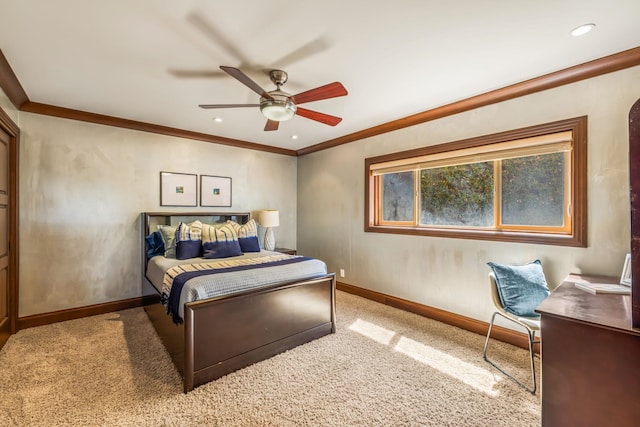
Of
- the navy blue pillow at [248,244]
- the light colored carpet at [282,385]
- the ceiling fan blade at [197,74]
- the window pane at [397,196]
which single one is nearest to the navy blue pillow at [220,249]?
the navy blue pillow at [248,244]

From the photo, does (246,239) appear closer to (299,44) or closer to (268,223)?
(268,223)

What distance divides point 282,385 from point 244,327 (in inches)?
21.2

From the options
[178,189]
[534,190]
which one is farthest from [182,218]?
[534,190]

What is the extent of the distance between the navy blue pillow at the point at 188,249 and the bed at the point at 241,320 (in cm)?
12

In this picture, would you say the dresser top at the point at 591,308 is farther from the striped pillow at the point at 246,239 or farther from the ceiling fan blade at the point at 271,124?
the striped pillow at the point at 246,239

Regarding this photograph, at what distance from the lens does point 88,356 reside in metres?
2.53

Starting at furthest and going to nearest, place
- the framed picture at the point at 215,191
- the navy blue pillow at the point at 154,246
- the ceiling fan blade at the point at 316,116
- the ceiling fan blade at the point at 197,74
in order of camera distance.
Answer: the framed picture at the point at 215,191, the navy blue pillow at the point at 154,246, the ceiling fan blade at the point at 316,116, the ceiling fan blade at the point at 197,74

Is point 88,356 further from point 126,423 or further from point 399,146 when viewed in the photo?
point 399,146

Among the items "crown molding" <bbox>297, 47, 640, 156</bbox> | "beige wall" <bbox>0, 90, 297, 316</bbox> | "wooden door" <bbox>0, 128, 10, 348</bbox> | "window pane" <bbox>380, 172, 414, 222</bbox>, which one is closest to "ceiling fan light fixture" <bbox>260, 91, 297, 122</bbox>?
"crown molding" <bbox>297, 47, 640, 156</bbox>

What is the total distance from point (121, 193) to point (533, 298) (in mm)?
4590

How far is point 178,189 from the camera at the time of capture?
4145 millimetres

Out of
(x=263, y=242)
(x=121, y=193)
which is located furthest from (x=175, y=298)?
(x=263, y=242)

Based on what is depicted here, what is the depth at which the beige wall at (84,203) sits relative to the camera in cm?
318

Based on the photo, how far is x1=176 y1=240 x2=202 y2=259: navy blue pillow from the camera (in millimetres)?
3389
